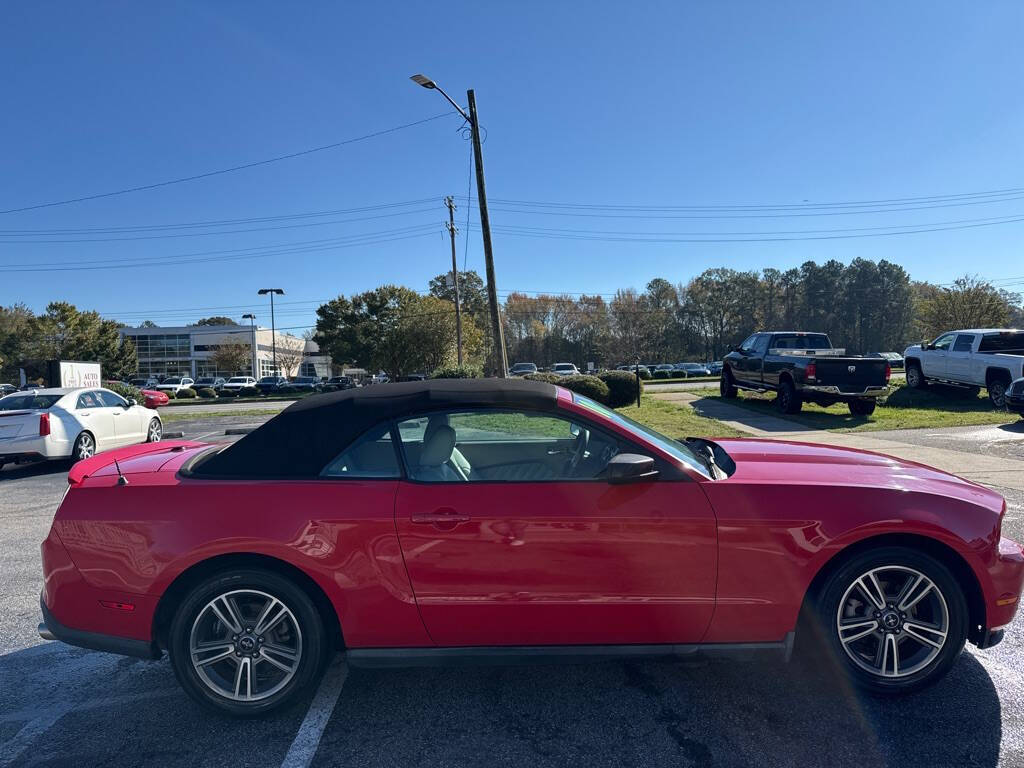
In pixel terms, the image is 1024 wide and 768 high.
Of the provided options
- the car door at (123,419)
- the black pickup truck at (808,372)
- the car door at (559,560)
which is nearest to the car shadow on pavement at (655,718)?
the car door at (559,560)

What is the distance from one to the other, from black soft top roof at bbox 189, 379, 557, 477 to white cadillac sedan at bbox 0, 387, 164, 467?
30.7 feet

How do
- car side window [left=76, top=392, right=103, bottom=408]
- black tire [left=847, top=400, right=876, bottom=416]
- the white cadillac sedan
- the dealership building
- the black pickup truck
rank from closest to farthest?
the white cadillac sedan < car side window [left=76, top=392, right=103, bottom=408] < the black pickup truck < black tire [left=847, top=400, right=876, bottom=416] < the dealership building

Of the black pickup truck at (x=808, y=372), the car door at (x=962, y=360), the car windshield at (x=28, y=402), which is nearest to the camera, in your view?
the car windshield at (x=28, y=402)

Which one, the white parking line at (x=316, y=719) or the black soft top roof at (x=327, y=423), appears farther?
the black soft top roof at (x=327, y=423)

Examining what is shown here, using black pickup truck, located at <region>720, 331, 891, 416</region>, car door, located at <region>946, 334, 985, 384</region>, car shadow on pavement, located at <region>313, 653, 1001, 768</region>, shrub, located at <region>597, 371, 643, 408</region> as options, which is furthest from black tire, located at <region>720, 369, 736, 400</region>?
car shadow on pavement, located at <region>313, 653, 1001, 768</region>

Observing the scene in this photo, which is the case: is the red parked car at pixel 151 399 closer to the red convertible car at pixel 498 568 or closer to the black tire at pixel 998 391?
the red convertible car at pixel 498 568

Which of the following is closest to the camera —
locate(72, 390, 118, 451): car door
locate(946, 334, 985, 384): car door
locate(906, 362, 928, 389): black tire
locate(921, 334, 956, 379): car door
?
locate(72, 390, 118, 451): car door

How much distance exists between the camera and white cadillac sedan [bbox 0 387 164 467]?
1006 cm

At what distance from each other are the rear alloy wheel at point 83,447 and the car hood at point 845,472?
37.1 ft

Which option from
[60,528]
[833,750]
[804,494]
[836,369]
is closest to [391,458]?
[60,528]

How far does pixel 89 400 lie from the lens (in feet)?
37.4

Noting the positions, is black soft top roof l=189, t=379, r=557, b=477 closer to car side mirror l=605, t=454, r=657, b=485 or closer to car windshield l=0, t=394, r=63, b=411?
car side mirror l=605, t=454, r=657, b=485

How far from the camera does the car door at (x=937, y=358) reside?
17.1 metres

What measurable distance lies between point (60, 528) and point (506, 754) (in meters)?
2.35
